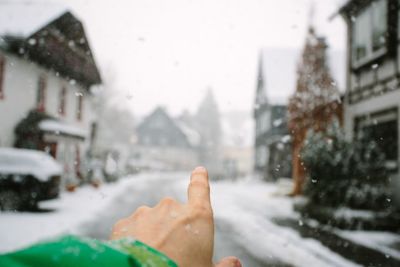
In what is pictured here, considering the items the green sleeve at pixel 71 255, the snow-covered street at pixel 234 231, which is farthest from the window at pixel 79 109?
the green sleeve at pixel 71 255

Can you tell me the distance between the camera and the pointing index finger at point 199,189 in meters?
1.03

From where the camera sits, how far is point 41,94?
1789 centimetres

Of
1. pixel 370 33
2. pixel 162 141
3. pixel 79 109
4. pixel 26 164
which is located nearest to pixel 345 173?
pixel 370 33

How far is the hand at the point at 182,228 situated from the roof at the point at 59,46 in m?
15.6

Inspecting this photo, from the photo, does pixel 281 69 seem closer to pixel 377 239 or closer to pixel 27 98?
pixel 27 98

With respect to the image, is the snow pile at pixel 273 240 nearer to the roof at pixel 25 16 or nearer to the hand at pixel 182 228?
the hand at pixel 182 228

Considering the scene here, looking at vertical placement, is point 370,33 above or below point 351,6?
below

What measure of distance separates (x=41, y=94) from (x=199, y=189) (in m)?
18.1

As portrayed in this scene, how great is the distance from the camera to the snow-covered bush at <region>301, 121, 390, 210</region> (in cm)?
1065

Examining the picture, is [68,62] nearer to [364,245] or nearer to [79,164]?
[79,164]

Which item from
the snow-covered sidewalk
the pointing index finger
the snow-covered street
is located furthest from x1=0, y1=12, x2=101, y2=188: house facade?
the pointing index finger

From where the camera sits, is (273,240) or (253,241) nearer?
(253,241)

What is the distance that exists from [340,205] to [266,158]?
23.4 m

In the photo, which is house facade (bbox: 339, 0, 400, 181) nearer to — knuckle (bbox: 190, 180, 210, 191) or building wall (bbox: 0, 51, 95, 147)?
building wall (bbox: 0, 51, 95, 147)
